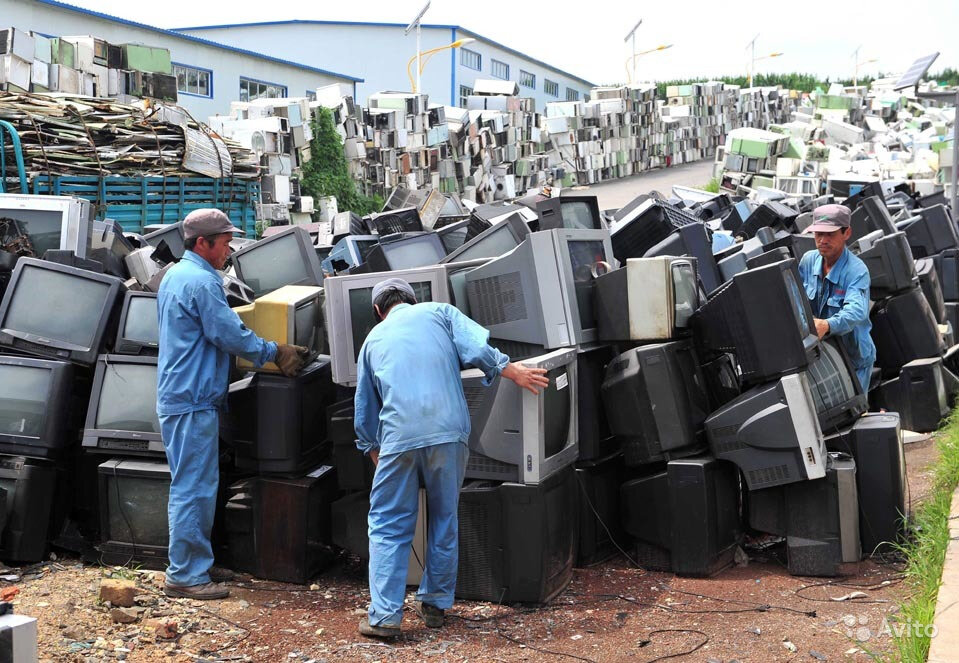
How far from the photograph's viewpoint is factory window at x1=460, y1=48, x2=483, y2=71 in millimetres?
40906

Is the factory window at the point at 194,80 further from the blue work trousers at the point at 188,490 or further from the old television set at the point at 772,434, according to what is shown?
the old television set at the point at 772,434

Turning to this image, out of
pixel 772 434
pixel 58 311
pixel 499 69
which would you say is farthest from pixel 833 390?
pixel 499 69

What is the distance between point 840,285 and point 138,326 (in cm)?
397

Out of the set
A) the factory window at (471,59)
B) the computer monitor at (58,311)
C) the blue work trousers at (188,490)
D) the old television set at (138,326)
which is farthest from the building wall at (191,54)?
the blue work trousers at (188,490)

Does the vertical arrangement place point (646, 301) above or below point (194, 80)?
below

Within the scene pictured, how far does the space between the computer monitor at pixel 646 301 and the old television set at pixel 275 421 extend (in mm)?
1496

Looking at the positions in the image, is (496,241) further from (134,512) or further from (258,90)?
(258,90)

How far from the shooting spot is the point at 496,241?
5.73m

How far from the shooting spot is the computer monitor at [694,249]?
21.2 feet

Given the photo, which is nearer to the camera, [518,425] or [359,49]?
[518,425]

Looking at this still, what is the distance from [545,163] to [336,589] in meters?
26.1

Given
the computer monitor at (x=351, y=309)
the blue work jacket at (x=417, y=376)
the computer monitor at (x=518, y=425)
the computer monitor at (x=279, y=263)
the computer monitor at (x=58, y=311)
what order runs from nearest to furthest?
the blue work jacket at (x=417, y=376)
the computer monitor at (x=518, y=425)
the computer monitor at (x=351, y=309)
the computer monitor at (x=58, y=311)
the computer monitor at (x=279, y=263)

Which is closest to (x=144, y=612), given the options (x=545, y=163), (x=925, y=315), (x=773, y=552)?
(x=773, y=552)

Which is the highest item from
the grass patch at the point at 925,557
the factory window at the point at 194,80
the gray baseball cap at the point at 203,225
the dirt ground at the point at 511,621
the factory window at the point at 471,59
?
the factory window at the point at 471,59
